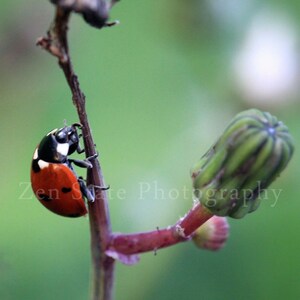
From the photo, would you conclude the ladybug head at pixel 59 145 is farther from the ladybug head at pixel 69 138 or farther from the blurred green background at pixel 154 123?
the blurred green background at pixel 154 123

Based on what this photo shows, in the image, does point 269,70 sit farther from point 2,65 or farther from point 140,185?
point 2,65

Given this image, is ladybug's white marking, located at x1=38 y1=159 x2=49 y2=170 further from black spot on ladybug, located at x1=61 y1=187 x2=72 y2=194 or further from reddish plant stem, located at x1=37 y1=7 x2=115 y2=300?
reddish plant stem, located at x1=37 y1=7 x2=115 y2=300

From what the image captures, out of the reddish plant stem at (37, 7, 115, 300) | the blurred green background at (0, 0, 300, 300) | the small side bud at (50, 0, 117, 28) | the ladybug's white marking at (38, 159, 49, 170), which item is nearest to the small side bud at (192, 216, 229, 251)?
the reddish plant stem at (37, 7, 115, 300)

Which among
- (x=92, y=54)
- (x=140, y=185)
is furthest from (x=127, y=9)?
(x=140, y=185)

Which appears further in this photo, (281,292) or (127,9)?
(127,9)

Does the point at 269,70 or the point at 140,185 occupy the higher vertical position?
the point at 269,70

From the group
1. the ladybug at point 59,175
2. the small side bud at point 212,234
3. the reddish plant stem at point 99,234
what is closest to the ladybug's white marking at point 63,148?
Result: the ladybug at point 59,175
